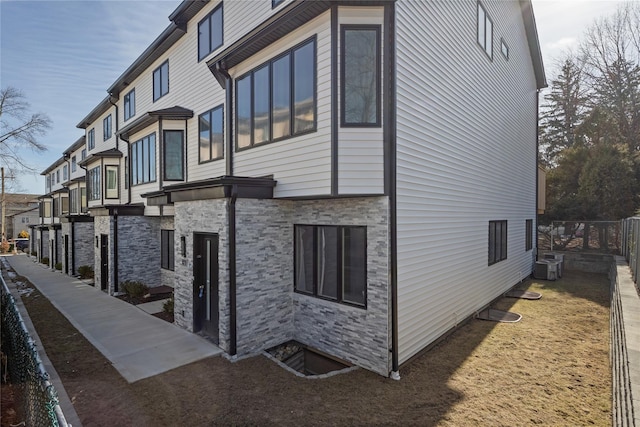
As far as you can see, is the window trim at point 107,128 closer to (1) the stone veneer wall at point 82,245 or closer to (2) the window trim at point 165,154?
(1) the stone veneer wall at point 82,245

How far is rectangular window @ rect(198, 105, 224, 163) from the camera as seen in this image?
998 cm

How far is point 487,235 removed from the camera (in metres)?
10.4

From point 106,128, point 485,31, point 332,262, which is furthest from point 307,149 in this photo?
point 106,128

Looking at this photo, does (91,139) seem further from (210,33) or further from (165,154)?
(210,33)

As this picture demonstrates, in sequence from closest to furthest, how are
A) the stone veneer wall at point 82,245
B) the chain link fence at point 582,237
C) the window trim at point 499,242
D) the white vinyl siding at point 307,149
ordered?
the white vinyl siding at point 307,149 < the window trim at point 499,242 < the chain link fence at point 582,237 < the stone veneer wall at point 82,245

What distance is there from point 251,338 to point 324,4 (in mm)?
6401

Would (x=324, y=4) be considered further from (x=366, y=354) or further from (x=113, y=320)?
(x=113, y=320)

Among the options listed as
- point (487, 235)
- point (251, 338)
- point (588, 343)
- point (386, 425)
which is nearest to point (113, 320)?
point (251, 338)

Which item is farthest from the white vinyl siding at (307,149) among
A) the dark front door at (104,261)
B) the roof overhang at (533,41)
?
the roof overhang at (533,41)

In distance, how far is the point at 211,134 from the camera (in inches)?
410

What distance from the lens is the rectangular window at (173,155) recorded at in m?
12.0

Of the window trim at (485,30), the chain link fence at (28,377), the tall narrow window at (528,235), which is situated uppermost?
the window trim at (485,30)

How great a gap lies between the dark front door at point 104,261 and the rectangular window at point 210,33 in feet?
27.0

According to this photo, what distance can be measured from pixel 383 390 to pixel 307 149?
4315mm
